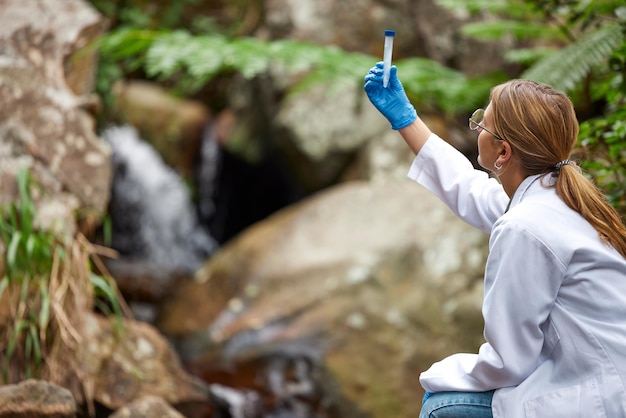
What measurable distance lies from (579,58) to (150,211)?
4.78m

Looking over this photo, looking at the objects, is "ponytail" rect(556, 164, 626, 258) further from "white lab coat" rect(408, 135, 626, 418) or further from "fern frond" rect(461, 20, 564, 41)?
"fern frond" rect(461, 20, 564, 41)

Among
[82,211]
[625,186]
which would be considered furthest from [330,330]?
[625,186]

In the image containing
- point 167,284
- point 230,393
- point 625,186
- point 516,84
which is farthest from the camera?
point 167,284

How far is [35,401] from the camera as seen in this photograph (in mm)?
2232

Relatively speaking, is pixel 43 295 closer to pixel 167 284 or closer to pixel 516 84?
pixel 516 84

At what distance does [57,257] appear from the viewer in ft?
9.41

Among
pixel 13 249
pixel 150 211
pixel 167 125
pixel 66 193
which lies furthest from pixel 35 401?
pixel 167 125

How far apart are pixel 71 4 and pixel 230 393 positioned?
92.6 inches

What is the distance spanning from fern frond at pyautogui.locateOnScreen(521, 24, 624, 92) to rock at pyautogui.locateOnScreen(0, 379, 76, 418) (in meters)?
2.25

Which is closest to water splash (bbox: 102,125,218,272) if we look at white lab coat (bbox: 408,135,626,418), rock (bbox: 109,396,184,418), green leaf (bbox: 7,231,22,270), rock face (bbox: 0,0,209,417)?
rock face (bbox: 0,0,209,417)

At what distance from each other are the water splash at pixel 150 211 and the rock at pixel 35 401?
4064 mm

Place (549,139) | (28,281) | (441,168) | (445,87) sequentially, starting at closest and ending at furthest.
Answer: (549,139) < (441,168) < (28,281) < (445,87)

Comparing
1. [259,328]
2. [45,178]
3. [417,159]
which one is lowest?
[259,328]

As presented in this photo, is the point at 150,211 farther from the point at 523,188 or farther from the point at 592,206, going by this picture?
the point at 592,206
